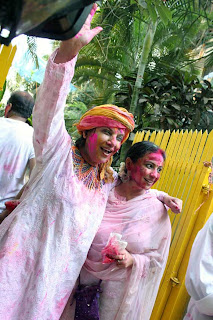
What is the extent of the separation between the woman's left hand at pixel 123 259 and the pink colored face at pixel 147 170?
1.67 feet

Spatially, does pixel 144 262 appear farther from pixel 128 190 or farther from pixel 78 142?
pixel 78 142

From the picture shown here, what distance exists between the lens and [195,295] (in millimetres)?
2451

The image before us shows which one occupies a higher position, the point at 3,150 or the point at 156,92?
the point at 156,92

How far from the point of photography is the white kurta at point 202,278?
238 cm

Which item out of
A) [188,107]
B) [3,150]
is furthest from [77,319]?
[188,107]

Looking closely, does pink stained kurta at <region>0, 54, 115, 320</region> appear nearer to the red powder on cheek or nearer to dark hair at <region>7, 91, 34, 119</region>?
the red powder on cheek

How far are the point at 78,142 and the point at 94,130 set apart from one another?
0.16 m

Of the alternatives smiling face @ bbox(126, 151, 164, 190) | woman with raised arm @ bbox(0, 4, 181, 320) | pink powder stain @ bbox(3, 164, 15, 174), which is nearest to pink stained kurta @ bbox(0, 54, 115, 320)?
woman with raised arm @ bbox(0, 4, 181, 320)

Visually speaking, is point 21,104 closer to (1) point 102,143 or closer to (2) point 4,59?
(2) point 4,59

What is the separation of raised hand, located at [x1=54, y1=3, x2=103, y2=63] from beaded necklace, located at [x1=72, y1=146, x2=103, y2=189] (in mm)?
798

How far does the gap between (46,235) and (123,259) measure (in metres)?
0.52

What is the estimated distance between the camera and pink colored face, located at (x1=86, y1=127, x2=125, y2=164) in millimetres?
2249

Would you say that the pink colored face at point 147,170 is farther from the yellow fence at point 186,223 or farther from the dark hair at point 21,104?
the dark hair at point 21,104

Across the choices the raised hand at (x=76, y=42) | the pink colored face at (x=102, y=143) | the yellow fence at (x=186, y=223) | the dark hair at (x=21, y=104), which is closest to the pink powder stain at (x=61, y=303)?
the pink colored face at (x=102, y=143)
